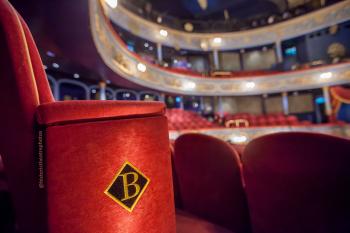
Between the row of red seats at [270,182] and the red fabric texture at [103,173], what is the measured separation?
1.00 ft

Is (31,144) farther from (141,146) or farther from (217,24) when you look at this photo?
(217,24)

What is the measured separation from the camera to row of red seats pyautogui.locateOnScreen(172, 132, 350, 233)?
0.53m

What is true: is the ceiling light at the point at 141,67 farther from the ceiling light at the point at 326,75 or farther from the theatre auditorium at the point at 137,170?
the ceiling light at the point at 326,75

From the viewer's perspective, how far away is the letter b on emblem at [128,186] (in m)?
0.51

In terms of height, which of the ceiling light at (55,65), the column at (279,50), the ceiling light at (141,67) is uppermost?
the column at (279,50)

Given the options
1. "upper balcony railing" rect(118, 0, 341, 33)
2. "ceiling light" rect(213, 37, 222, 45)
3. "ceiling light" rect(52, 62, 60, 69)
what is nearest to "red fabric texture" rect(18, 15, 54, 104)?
"ceiling light" rect(52, 62, 60, 69)

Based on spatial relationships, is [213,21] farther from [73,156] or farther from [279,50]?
[73,156]

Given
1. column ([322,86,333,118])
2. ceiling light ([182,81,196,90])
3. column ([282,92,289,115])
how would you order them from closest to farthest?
column ([322,86,333,118]), ceiling light ([182,81,196,90]), column ([282,92,289,115])

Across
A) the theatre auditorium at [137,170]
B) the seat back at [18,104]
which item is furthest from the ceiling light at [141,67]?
the seat back at [18,104]

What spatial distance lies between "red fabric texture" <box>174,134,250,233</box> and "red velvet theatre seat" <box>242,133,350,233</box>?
0.08 m

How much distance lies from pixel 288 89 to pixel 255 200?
9226 millimetres

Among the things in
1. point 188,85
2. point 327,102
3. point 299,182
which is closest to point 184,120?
point 188,85

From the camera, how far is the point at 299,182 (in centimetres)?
59

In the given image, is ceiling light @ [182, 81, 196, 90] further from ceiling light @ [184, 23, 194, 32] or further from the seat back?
the seat back
